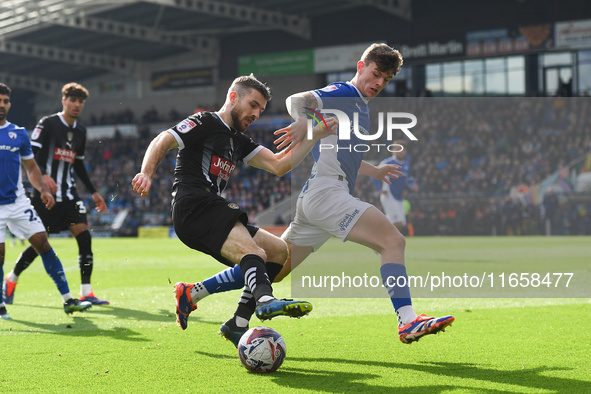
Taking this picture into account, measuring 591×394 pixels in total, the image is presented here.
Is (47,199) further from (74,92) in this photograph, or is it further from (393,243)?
(393,243)

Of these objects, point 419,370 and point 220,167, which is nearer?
point 419,370

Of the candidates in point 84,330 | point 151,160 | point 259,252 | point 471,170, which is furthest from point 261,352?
point 471,170

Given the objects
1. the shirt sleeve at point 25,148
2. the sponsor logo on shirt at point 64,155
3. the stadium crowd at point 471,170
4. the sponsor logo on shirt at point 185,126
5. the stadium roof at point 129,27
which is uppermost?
the stadium roof at point 129,27

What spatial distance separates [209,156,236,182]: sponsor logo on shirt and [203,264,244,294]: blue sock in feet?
2.36

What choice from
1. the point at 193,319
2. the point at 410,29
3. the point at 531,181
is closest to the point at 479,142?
Answer: the point at 531,181

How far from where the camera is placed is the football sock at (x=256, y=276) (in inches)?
177

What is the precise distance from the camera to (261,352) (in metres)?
4.51

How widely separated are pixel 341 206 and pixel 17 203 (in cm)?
401

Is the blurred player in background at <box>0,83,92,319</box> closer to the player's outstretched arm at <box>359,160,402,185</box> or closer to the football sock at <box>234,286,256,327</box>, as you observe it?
the football sock at <box>234,286,256,327</box>

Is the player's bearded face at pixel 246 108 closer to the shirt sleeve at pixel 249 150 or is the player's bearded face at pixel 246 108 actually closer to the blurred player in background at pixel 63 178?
the shirt sleeve at pixel 249 150

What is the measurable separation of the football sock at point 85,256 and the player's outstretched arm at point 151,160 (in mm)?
3927

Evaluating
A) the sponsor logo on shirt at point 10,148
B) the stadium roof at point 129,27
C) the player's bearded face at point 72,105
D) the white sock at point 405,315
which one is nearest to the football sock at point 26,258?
the sponsor logo on shirt at point 10,148

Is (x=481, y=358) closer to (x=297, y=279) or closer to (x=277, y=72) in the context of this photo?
(x=297, y=279)

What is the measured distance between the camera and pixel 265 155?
5543mm
